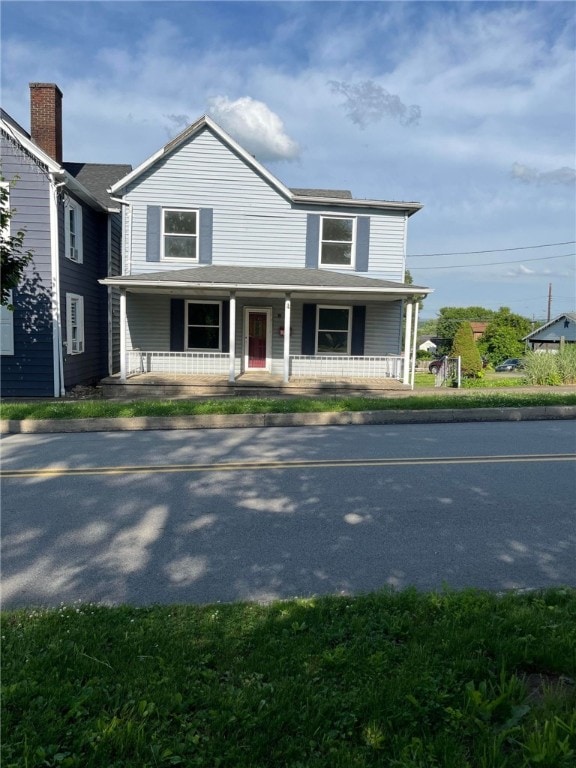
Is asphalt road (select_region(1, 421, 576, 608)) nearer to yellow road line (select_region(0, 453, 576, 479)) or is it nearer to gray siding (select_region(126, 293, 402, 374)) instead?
yellow road line (select_region(0, 453, 576, 479))

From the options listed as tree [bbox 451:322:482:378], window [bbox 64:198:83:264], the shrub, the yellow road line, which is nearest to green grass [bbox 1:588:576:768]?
the yellow road line

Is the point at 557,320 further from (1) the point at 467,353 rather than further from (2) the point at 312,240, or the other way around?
(2) the point at 312,240

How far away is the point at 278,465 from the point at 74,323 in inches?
457

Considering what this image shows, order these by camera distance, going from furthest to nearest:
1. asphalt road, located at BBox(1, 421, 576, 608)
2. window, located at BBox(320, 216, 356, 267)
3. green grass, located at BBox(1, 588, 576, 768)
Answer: window, located at BBox(320, 216, 356, 267), asphalt road, located at BBox(1, 421, 576, 608), green grass, located at BBox(1, 588, 576, 768)

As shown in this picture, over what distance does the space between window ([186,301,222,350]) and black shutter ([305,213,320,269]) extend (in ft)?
10.9

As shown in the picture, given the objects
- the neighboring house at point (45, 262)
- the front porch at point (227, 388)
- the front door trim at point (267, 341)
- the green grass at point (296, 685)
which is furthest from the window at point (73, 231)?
the green grass at point (296, 685)

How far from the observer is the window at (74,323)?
15.9m

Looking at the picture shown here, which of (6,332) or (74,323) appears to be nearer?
(6,332)

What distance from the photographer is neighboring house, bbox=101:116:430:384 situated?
17.3 metres

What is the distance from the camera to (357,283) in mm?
16484

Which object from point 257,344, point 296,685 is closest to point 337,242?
point 257,344

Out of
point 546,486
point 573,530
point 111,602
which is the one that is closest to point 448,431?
point 546,486

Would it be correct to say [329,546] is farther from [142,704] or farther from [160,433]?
[160,433]

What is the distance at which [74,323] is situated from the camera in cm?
1681
